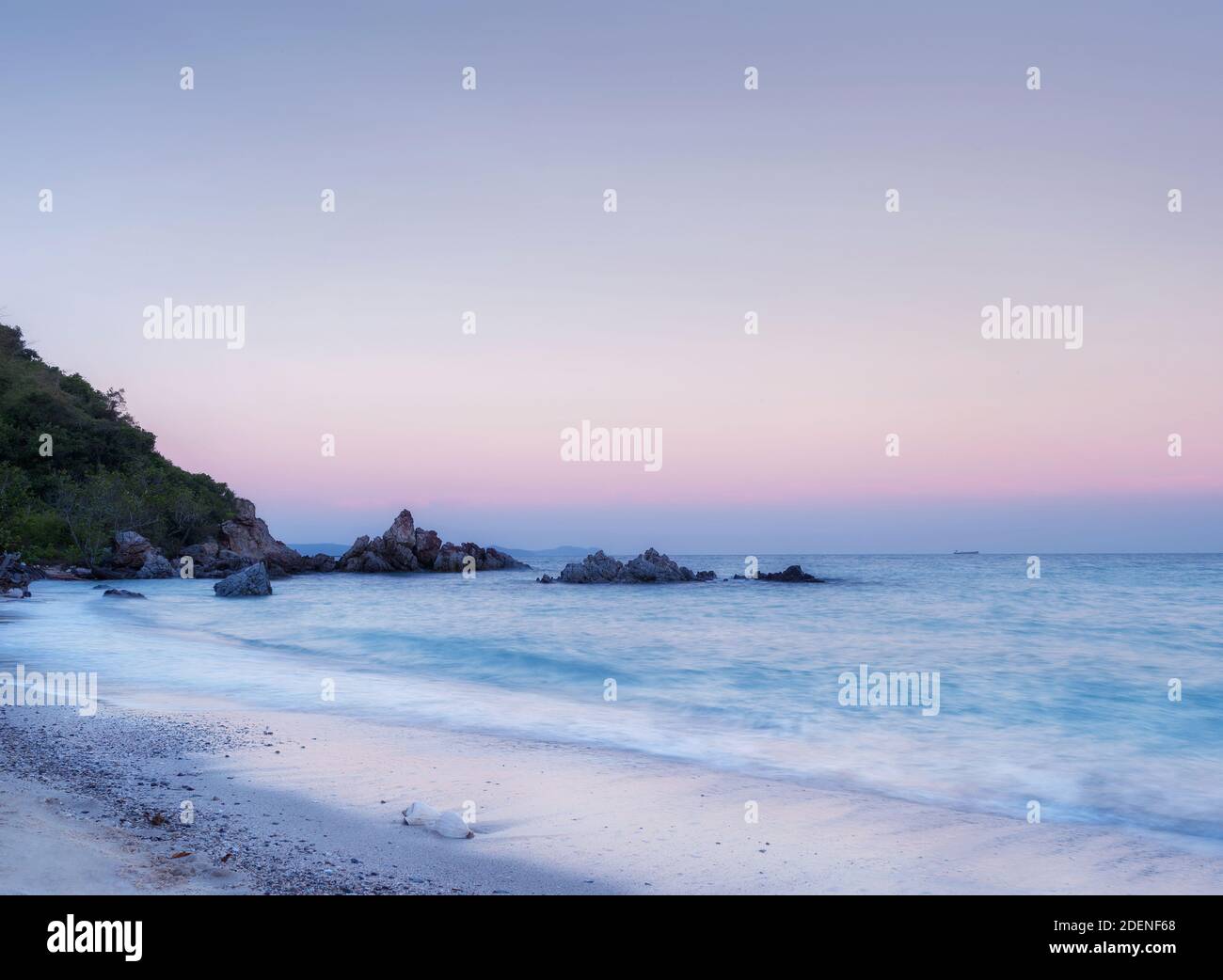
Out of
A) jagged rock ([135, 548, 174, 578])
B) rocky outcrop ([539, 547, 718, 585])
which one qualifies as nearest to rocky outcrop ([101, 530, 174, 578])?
jagged rock ([135, 548, 174, 578])

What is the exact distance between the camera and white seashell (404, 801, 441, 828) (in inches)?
209

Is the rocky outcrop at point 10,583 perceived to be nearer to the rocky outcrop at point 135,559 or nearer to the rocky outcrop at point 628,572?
the rocky outcrop at point 135,559

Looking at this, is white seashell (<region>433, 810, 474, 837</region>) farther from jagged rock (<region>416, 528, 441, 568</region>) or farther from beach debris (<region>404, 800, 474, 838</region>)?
jagged rock (<region>416, 528, 441, 568</region>)

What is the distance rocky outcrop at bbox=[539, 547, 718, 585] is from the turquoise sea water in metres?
15.9

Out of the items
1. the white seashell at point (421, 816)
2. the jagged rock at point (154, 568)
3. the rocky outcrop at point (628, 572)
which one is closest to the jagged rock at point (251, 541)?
the jagged rock at point (154, 568)

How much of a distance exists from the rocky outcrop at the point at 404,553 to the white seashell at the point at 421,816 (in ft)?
180

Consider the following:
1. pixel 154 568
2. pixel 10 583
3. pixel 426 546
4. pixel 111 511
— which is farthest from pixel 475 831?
pixel 426 546

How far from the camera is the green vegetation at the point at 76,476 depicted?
40.0 meters

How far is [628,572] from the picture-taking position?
46.8 metres
